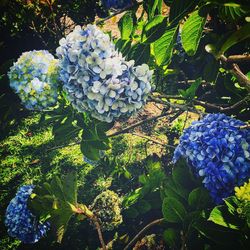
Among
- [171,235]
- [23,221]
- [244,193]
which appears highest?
[244,193]

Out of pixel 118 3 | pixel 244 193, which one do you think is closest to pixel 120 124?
pixel 118 3

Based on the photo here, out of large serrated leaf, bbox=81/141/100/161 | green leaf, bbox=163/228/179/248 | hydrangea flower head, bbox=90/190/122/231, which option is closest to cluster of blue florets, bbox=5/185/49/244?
hydrangea flower head, bbox=90/190/122/231

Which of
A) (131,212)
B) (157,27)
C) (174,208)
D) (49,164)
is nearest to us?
(157,27)

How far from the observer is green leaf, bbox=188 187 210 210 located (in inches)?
49.1

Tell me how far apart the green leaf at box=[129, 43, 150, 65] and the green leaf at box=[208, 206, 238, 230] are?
26.5 inches

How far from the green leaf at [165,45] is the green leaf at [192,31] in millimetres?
60

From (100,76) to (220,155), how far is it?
2.03 feet

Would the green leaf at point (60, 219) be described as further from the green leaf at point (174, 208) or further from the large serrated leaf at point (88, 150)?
the green leaf at point (174, 208)

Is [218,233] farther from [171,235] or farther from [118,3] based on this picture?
[118,3]

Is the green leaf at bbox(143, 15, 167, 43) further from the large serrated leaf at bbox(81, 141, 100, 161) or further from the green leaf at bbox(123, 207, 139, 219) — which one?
the green leaf at bbox(123, 207, 139, 219)

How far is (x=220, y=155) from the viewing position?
4.17ft

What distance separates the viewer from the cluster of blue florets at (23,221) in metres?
1.94

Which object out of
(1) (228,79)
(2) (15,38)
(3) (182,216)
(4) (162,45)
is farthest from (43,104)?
(2) (15,38)

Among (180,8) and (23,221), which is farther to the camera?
(23,221)
